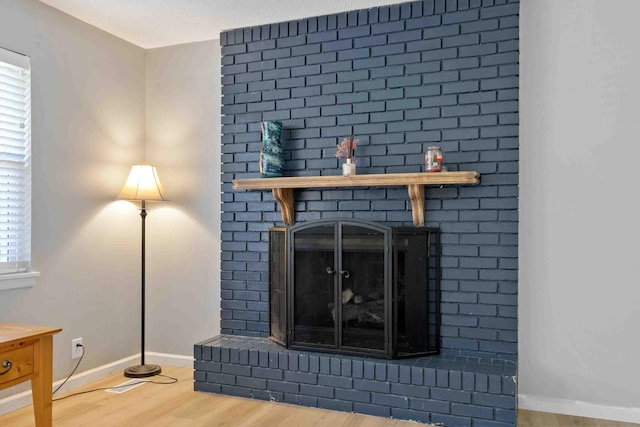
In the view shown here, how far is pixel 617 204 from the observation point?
9.29 feet

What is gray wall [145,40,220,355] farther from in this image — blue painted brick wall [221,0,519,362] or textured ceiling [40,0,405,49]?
textured ceiling [40,0,405,49]

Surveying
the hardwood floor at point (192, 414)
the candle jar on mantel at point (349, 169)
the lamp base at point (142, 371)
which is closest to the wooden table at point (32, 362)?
the hardwood floor at point (192, 414)

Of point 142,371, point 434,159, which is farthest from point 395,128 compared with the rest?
point 142,371

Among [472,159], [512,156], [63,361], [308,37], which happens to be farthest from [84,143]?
[512,156]

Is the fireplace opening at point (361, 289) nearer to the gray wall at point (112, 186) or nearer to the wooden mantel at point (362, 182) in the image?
the wooden mantel at point (362, 182)

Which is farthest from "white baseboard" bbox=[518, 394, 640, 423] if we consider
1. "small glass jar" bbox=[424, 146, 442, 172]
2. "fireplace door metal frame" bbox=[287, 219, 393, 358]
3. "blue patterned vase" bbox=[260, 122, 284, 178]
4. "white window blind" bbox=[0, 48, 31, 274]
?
"white window blind" bbox=[0, 48, 31, 274]

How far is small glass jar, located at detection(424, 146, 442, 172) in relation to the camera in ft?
9.57

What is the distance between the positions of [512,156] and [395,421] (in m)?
1.61

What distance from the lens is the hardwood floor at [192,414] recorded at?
9.09ft

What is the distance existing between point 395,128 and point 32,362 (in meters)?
2.30

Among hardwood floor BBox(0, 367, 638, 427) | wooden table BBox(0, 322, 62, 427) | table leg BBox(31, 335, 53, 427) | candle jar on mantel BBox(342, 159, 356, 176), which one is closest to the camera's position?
wooden table BBox(0, 322, 62, 427)

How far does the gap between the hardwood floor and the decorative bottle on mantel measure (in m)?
1.40

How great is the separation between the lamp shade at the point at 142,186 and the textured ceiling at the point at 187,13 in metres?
0.96

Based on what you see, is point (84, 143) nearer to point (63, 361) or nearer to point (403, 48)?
point (63, 361)
